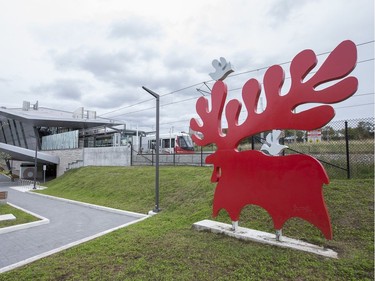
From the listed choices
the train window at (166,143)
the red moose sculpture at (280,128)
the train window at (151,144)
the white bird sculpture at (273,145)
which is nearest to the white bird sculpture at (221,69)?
the red moose sculpture at (280,128)

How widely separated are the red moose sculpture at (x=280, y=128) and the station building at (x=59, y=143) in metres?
17.6

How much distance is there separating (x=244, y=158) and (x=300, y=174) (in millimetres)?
1364

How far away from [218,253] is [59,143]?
33.4 meters

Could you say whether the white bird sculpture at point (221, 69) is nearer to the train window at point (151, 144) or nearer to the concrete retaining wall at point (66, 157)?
the train window at point (151, 144)

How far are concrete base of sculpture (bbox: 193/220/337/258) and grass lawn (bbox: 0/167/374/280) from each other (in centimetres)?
14

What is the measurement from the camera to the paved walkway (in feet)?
20.2

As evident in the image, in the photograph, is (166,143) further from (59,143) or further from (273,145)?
(273,145)

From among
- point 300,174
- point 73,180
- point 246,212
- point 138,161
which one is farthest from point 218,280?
point 73,180

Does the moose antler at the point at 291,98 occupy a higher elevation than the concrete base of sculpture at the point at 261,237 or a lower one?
higher

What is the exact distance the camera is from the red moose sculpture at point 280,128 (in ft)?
14.5

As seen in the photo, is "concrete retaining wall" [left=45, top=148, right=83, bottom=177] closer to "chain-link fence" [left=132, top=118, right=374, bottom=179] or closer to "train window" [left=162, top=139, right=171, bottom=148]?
"train window" [left=162, top=139, right=171, bottom=148]

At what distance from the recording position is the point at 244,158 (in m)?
5.89

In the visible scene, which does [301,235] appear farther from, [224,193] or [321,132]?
[321,132]

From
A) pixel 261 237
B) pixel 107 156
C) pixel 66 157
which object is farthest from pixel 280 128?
pixel 66 157
